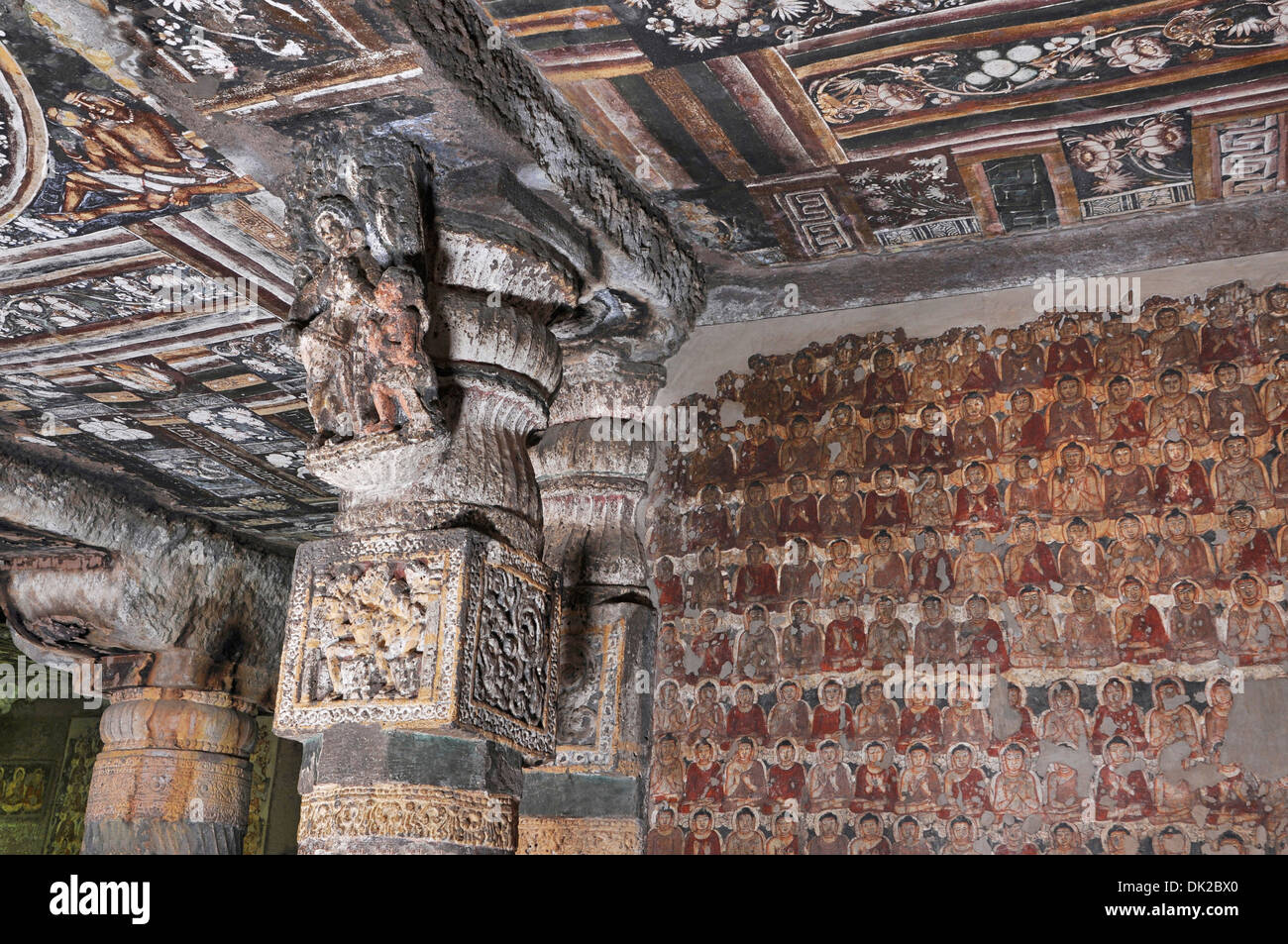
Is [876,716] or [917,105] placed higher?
[917,105]

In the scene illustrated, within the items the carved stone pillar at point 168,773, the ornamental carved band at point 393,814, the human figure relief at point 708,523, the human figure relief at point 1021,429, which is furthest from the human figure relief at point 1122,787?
the carved stone pillar at point 168,773

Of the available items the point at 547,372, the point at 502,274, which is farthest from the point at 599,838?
the point at 502,274

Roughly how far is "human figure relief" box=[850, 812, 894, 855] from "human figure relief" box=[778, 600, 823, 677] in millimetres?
581

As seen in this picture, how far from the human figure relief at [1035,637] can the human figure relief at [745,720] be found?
3.18 feet

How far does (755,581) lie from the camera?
4.71m

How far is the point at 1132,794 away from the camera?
12.9 ft

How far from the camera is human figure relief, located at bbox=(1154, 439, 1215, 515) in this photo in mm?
4164

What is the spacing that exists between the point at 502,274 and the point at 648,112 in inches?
28.9

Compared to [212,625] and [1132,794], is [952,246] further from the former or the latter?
[212,625]

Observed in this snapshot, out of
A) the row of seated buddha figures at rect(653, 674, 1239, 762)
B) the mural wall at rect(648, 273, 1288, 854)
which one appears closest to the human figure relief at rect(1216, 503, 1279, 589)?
the mural wall at rect(648, 273, 1288, 854)

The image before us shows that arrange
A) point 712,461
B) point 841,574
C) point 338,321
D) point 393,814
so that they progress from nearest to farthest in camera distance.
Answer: point 393,814 → point 338,321 → point 841,574 → point 712,461

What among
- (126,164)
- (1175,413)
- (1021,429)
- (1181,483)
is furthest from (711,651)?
(126,164)

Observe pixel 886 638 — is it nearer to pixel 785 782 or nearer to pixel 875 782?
pixel 875 782

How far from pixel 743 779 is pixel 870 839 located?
526mm
